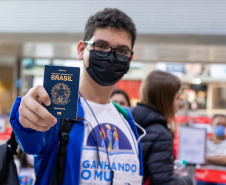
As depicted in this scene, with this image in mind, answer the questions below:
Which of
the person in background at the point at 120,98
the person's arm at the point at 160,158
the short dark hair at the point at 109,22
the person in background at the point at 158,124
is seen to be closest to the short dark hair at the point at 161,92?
the person in background at the point at 158,124

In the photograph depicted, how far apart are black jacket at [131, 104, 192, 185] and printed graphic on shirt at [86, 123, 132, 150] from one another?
43 cm

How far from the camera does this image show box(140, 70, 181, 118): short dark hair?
205 cm

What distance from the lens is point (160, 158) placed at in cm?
169

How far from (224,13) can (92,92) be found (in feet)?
16.4

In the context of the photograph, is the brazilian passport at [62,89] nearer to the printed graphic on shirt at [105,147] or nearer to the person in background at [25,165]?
the printed graphic on shirt at [105,147]

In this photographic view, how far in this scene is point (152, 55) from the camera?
273 inches

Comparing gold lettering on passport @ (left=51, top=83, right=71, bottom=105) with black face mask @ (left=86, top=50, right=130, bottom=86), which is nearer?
gold lettering on passport @ (left=51, top=83, right=71, bottom=105)

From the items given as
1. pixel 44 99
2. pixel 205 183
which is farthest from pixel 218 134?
pixel 44 99

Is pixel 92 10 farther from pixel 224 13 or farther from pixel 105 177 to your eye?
pixel 105 177

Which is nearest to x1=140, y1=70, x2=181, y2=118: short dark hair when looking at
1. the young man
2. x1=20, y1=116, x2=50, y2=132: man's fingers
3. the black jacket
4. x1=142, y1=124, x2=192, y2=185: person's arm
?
the black jacket

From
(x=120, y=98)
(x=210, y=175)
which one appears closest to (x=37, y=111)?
(x=120, y=98)

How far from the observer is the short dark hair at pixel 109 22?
4.48ft

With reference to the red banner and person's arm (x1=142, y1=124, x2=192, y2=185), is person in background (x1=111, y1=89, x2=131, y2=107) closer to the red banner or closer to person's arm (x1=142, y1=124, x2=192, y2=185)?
the red banner

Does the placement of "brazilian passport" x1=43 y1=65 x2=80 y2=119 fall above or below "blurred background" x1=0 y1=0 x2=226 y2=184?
below
